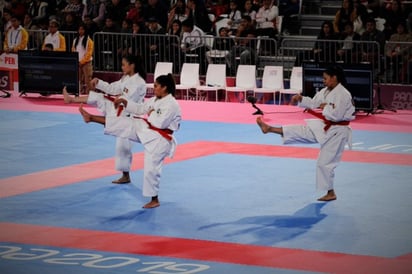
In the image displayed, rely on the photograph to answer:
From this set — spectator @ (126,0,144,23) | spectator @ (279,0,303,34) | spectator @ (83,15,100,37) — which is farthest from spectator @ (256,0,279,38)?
spectator @ (83,15,100,37)

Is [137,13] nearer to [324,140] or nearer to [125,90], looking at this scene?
[125,90]

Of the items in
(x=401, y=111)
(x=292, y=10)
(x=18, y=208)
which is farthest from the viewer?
(x=292, y=10)

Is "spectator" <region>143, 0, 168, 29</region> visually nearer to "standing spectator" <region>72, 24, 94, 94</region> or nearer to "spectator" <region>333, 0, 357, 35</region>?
"standing spectator" <region>72, 24, 94, 94</region>

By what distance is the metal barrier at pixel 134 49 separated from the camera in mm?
28562

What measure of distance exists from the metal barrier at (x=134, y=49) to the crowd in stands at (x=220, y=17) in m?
0.15

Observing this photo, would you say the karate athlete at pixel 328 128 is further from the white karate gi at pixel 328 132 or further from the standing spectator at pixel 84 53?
the standing spectator at pixel 84 53

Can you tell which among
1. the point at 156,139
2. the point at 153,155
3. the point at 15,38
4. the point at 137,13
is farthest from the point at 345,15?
the point at 153,155

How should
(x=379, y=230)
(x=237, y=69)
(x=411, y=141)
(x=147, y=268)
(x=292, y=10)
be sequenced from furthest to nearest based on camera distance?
(x=292, y=10) < (x=237, y=69) < (x=411, y=141) < (x=379, y=230) < (x=147, y=268)

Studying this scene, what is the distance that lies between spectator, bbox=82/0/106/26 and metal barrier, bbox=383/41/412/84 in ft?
30.4

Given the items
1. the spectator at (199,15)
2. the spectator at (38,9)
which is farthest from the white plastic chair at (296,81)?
the spectator at (38,9)

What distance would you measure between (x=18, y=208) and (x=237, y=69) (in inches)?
527

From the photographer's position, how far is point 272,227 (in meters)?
13.8

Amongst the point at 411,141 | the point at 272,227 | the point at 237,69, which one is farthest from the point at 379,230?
the point at 237,69

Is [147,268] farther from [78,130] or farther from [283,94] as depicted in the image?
[283,94]
